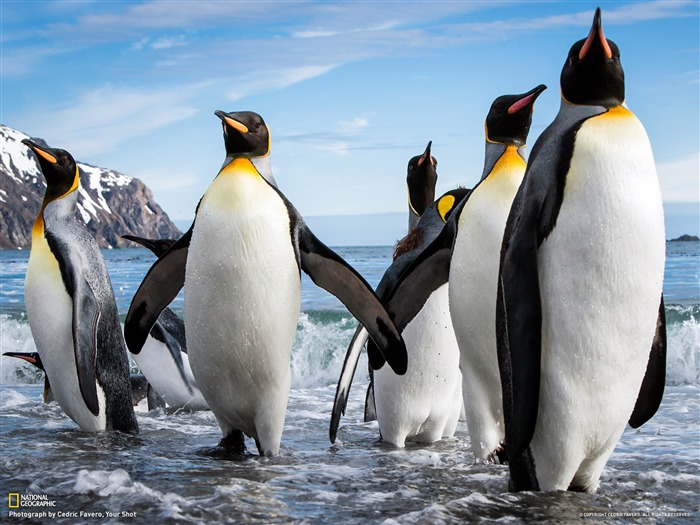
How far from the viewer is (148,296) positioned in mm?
5344

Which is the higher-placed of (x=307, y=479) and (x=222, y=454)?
(x=307, y=479)

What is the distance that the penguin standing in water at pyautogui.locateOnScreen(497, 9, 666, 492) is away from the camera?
11.3 ft

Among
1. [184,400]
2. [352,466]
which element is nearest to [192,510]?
[352,466]

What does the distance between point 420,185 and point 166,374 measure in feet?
10.2

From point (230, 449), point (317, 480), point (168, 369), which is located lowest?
point (168, 369)

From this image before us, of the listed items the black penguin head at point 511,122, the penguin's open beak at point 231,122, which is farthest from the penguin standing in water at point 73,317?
the black penguin head at point 511,122

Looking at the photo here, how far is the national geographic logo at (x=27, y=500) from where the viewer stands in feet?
11.7

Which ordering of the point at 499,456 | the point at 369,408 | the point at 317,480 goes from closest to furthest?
the point at 317,480
the point at 499,456
the point at 369,408

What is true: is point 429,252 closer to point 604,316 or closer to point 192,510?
point 604,316

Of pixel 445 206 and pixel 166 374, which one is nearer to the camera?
pixel 445 206

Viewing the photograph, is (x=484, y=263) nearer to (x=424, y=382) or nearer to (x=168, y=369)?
(x=424, y=382)

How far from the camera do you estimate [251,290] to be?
462 centimetres

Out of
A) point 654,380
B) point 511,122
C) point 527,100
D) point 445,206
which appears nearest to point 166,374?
point 445,206

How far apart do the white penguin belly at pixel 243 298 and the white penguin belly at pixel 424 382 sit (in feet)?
3.39
